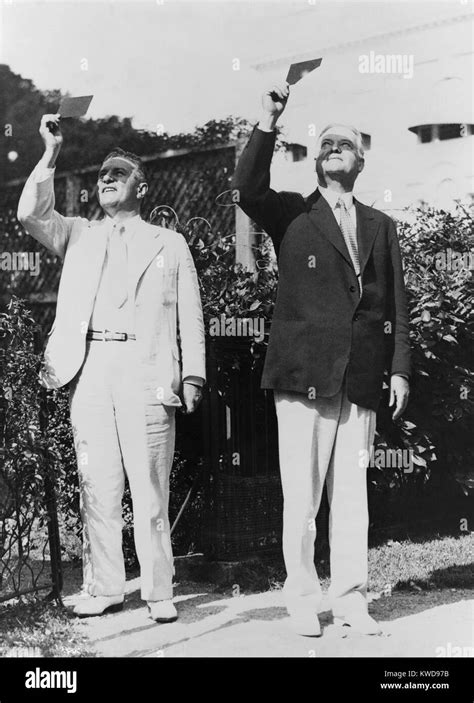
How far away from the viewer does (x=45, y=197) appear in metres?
4.43

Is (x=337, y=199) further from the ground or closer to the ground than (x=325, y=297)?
further from the ground

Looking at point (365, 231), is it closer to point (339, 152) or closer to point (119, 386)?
point (339, 152)

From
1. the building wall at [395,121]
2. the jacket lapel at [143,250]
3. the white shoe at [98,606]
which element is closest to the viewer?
the white shoe at [98,606]

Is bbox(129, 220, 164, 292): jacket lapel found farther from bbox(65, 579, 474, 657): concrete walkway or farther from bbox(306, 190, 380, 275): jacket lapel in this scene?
bbox(65, 579, 474, 657): concrete walkway

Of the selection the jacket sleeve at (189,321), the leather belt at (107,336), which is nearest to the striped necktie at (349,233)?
the jacket sleeve at (189,321)

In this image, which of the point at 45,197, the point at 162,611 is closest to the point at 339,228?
the point at 45,197

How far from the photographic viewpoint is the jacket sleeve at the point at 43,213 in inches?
173

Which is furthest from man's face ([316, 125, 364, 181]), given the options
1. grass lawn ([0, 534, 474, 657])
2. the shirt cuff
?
grass lawn ([0, 534, 474, 657])

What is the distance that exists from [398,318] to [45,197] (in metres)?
1.77

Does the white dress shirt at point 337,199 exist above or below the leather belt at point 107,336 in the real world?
above

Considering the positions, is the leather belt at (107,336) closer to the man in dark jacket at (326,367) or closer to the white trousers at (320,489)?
the man in dark jacket at (326,367)

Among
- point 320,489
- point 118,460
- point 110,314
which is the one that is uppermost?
point 110,314
